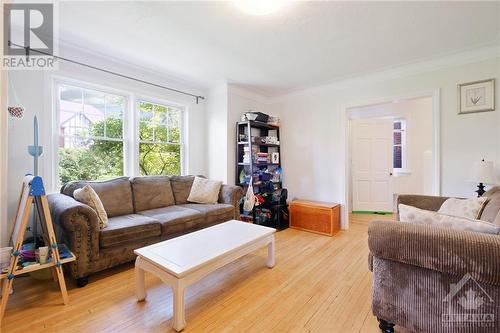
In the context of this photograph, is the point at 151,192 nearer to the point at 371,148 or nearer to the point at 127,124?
the point at 127,124

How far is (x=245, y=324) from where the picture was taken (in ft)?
4.99

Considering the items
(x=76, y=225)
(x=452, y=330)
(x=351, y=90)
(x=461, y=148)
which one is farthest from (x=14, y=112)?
(x=461, y=148)

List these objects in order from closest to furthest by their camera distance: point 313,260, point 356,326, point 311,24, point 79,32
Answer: point 356,326, point 311,24, point 79,32, point 313,260

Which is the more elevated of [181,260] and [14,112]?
[14,112]

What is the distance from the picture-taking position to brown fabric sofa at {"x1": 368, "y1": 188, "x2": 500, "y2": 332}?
108cm

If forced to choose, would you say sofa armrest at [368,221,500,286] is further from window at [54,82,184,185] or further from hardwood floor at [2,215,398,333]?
window at [54,82,184,185]

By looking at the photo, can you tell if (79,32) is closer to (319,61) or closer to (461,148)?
(319,61)

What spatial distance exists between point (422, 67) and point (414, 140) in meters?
2.47

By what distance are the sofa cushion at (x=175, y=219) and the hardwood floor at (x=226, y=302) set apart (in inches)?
20.2

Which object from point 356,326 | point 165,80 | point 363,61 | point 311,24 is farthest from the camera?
point 165,80

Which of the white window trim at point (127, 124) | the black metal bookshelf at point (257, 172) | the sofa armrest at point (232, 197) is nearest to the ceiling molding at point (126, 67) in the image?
the white window trim at point (127, 124)

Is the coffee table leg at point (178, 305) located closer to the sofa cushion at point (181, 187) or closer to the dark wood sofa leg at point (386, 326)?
the dark wood sofa leg at point (386, 326)

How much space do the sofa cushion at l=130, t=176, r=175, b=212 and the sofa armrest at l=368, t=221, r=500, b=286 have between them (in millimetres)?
2632

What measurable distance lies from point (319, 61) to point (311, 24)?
33.7 inches
